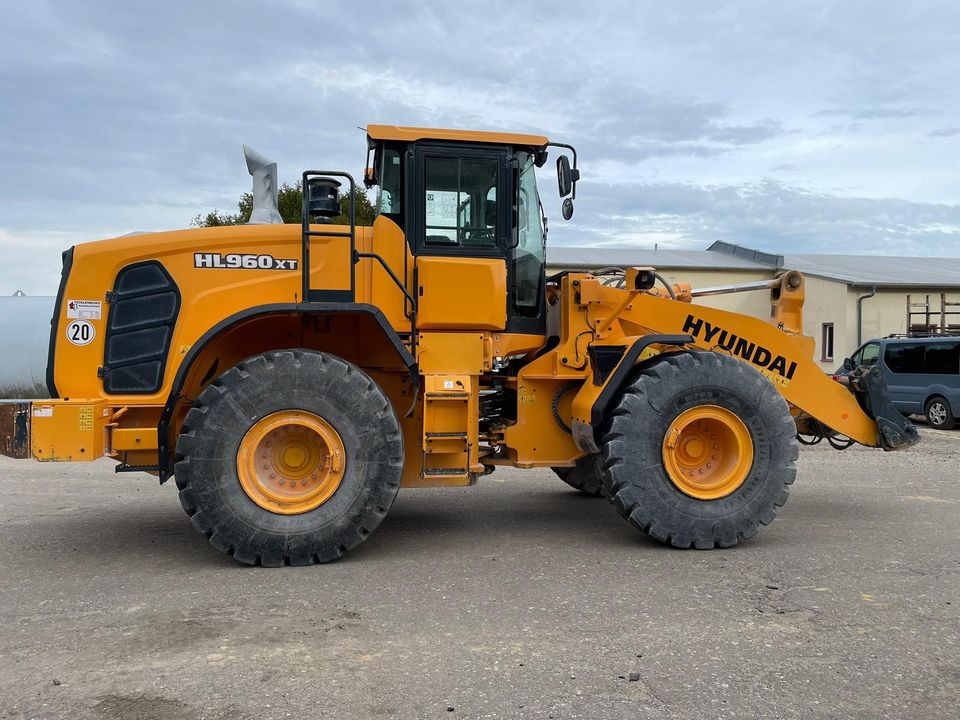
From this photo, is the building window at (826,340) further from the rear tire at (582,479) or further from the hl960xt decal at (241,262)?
the hl960xt decal at (241,262)

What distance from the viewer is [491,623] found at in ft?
13.8

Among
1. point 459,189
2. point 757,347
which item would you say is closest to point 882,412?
point 757,347

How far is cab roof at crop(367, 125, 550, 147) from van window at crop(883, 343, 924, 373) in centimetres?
1262

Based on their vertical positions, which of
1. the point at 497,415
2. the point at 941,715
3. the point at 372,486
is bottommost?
the point at 941,715

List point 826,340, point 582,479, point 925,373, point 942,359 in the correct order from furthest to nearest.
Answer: point 826,340, point 925,373, point 942,359, point 582,479

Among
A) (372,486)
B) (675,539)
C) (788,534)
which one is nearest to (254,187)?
(372,486)

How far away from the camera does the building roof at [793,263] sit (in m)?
24.5

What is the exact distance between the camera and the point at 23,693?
337 cm

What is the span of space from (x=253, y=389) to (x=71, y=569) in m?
1.73

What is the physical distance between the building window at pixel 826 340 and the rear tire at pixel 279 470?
865 inches

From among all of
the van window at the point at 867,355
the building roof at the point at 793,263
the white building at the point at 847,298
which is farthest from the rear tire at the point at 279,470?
the building roof at the point at 793,263

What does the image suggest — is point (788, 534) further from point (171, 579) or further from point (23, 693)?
point (23, 693)

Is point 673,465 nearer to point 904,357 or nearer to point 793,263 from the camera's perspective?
point 904,357

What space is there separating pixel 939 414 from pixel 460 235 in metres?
12.8
